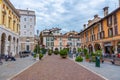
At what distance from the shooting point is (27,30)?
2714 inches

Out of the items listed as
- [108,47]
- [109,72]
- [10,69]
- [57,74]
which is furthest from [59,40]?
[57,74]

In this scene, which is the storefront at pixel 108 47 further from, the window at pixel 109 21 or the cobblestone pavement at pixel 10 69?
the cobblestone pavement at pixel 10 69

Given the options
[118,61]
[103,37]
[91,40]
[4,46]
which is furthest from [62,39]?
[118,61]

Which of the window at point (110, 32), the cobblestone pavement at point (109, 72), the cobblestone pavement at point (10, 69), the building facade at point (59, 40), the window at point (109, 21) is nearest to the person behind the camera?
the cobblestone pavement at point (109, 72)

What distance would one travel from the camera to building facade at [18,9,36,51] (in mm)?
67875

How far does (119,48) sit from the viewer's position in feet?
102

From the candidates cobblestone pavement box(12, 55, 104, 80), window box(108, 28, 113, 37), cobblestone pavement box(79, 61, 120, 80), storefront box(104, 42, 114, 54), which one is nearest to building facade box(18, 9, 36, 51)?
storefront box(104, 42, 114, 54)

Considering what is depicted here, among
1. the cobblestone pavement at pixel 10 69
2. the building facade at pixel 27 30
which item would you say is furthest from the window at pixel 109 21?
the building facade at pixel 27 30

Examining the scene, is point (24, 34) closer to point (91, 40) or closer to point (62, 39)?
point (62, 39)

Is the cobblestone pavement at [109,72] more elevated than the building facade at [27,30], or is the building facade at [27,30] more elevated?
the building facade at [27,30]

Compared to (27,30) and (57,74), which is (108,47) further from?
(27,30)

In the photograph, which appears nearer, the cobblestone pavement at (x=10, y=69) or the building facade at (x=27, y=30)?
the cobblestone pavement at (x=10, y=69)

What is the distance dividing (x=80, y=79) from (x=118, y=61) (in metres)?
12.5

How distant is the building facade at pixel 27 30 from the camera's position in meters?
67.9
